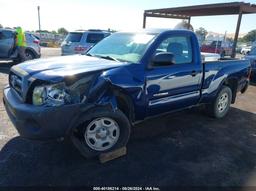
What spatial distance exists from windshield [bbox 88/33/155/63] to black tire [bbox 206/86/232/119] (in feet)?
7.68

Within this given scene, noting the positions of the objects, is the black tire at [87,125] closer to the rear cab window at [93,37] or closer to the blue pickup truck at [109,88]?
the blue pickup truck at [109,88]

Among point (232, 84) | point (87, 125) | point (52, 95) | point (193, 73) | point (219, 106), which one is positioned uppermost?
point (193, 73)

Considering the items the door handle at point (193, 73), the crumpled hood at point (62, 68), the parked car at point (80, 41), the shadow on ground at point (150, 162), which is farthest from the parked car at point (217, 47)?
the crumpled hood at point (62, 68)

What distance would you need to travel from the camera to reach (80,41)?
428 inches

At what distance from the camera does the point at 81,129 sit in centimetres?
327

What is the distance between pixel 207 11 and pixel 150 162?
52.5 feet

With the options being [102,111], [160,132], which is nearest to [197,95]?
[160,132]

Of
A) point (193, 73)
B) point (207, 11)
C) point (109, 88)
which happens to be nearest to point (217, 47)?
point (207, 11)

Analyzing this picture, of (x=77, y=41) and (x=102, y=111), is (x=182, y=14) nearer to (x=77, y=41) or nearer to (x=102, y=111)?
(x=77, y=41)

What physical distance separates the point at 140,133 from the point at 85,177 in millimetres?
1615

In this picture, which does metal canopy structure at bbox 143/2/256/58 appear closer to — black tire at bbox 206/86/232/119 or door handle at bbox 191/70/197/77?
black tire at bbox 206/86/232/119

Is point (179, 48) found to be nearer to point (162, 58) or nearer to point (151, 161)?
point (162, 58)

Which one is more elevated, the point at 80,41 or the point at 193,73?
the point at 80,41

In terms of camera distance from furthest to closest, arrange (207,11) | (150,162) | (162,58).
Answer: (207,11), (162,58), (150,162)
